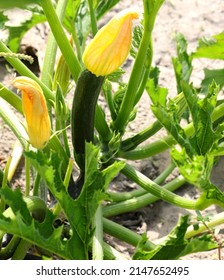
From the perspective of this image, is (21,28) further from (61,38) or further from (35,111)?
(35,111)

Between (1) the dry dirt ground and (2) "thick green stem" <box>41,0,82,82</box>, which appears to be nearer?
(2) "thick green stem" <box>41,0,82,82</box>

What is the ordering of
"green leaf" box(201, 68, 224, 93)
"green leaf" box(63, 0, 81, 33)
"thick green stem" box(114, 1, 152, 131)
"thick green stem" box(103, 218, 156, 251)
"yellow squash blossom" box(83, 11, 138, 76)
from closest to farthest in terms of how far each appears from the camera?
"yellow squash blossom" box(83, 11, 138, 76), "thick green stem" box(114, 1, 152, 131), "thick green stem" box(103, 218, 156, 251), "green leaf" box(63, 0, 81, 33), "green leaf" box(201, 68, 224, 93)

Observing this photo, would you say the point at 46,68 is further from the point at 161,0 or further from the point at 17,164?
the point at 161,0

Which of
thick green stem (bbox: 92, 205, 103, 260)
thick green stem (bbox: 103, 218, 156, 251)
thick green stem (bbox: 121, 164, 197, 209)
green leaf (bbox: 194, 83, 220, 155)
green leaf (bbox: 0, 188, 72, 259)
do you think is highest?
green leaf (bbox: 194, 83, 220, 155)

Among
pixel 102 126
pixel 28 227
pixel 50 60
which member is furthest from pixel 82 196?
pixel 50 60

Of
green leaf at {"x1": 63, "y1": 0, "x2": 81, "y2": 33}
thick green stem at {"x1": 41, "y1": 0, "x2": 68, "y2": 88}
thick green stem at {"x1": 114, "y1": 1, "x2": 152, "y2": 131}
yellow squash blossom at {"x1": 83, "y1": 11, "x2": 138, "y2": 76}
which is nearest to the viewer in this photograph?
yellow squash blossom at {"x1": 83, "y1": 11, "x2": 138, "y2": 76}

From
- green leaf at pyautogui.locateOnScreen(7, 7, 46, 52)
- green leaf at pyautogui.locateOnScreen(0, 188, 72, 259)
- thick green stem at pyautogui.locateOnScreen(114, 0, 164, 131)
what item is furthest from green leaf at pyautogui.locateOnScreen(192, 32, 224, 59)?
green leaf at pyautogui.locateOnScreen(0, 188, 72, 259)

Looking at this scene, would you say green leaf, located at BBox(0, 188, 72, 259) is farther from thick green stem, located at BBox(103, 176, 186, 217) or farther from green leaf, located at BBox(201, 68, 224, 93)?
green leaf, located at BBox(201, 68, 224, 93)

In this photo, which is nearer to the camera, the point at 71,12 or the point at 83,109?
the point at 83,109

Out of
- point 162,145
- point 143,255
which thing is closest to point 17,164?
point 162,145
